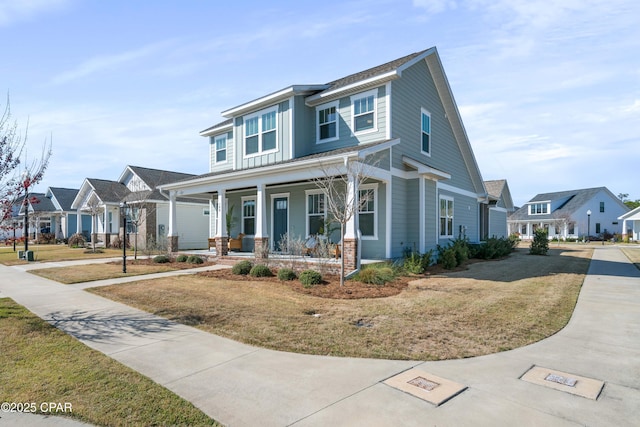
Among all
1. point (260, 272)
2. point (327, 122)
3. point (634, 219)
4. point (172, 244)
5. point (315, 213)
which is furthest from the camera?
point (634, 219)

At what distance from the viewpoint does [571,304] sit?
7590mm

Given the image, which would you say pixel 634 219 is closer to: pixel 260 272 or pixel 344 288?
pixel 344 288

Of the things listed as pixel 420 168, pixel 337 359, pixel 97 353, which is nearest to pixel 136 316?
pixel 97 353

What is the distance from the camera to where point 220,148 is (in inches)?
754

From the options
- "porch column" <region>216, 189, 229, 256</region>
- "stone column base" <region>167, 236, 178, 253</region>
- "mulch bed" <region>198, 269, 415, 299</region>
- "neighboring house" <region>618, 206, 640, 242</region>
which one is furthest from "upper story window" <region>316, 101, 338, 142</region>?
"neighboring house" <region>618, 206, 640, 242</region>

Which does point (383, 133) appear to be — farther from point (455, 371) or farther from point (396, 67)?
point (455, 371)

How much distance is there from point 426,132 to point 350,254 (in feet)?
25.9

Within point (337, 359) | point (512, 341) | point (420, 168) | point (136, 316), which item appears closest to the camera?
point (337, 359)

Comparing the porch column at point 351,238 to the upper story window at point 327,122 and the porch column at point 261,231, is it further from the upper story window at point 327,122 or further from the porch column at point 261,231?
the upper story window at point 327,122

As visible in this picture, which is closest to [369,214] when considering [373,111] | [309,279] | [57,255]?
[373,111]

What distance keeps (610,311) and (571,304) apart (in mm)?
659

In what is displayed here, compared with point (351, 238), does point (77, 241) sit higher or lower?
lower

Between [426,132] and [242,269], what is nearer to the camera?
[242,269]

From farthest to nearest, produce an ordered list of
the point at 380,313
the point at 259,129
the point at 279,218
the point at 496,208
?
the point at 496,208 < the point at 279,218 < the point at 259,129 < the point at 380,313
